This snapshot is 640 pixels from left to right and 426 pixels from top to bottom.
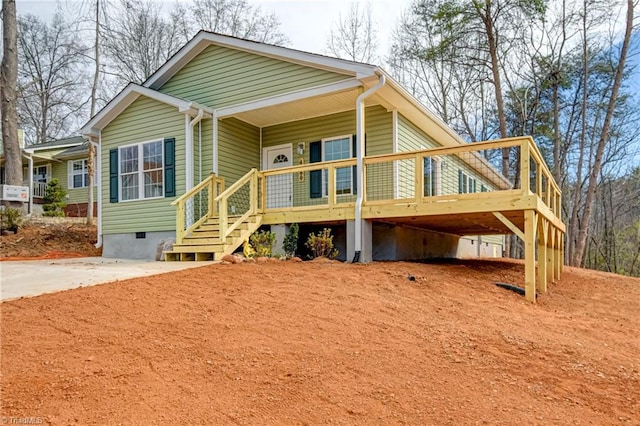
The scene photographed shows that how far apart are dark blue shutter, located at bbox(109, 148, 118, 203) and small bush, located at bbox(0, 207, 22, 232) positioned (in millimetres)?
3383

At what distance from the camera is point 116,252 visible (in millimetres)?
11875

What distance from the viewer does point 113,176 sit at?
1187cm

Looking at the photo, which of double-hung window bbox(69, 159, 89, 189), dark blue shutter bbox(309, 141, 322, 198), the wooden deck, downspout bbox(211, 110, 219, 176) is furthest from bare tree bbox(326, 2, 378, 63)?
downspout bbox(211, 110, 219, 176)

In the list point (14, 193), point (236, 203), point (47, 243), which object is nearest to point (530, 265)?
point (236, 203)

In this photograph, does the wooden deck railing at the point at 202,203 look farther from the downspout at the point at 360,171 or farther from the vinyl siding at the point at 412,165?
the vinyl siding at the point at 412,165

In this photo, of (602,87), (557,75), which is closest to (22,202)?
(557,75)

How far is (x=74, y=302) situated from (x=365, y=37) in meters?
20.7

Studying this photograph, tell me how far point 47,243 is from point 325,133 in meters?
8.20

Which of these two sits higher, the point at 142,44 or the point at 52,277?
the point at 142,44

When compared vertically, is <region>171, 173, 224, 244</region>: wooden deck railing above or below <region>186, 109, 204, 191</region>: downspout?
below

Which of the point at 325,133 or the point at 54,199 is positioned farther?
the point at 54,199

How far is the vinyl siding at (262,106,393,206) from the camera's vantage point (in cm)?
1051

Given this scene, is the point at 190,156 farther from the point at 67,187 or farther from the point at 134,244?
the point at 67,187

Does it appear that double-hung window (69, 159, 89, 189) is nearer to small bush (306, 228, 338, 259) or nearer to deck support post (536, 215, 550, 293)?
small bush (306, 228, 338, 259)
